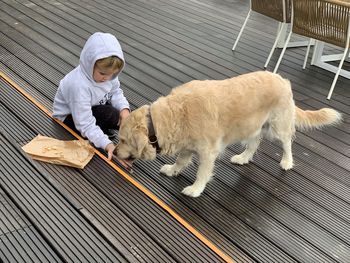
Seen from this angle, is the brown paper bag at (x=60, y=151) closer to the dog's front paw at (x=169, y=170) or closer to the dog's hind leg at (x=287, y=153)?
the dog's front paw at (x=169, y=170)

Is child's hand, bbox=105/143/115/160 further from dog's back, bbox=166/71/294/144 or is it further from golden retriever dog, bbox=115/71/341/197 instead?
dog's back, bbox=166/71/294/144

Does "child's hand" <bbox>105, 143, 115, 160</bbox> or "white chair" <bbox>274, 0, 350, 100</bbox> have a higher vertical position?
"white chair" <bbox>274, 0, 350, 100</bbox>

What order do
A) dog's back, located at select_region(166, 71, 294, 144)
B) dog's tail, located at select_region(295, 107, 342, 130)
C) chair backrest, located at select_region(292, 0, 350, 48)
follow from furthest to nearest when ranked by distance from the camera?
1. chair backrest, located at select_region(292, 0, 350, 48)
2. dog's tail, located at select_region(295, 107, 342, 130)
3. dog's back, located at select_region(166, 71, 294, 144)

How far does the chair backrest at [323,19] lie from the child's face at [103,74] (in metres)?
2.46

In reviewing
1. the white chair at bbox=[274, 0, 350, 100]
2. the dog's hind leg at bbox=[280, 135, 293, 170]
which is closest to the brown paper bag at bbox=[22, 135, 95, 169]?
the dog's hind leg at bbox=[280, 135, 293, 170]

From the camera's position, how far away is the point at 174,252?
2.35 meters

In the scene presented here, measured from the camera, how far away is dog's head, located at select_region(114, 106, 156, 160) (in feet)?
8.61

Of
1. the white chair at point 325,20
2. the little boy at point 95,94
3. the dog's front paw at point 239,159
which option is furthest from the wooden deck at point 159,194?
the white chair at point 325,20

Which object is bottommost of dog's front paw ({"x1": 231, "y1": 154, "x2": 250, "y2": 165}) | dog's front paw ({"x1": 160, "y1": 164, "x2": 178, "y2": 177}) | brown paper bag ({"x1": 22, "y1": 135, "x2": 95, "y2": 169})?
brown paper bag ({"x1": 22, "y1": 135, "x2": 95, "y2": 169})

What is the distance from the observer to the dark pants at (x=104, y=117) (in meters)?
3.37

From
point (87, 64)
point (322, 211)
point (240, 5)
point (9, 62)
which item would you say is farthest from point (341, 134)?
point (240, 5)

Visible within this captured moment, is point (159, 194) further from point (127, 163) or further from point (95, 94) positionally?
point (95, 94)

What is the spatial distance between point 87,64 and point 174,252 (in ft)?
4.86

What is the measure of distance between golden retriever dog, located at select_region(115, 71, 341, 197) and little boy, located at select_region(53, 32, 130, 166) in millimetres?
436
